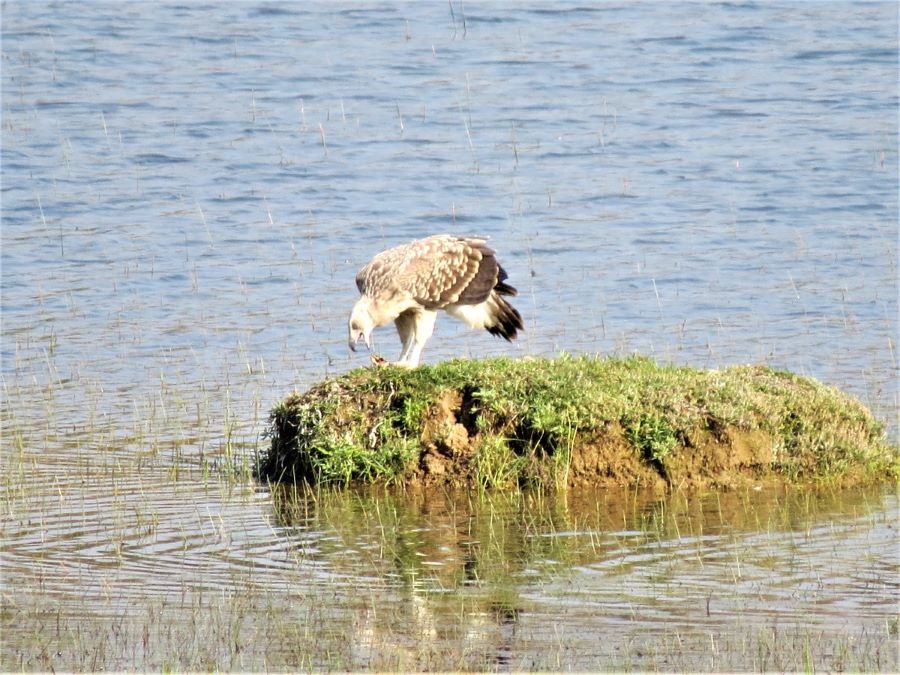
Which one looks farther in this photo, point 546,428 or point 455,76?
point 455,76

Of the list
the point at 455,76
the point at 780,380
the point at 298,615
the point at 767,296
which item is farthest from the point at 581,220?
the point at 298,615

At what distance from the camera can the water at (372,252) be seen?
7988 mm

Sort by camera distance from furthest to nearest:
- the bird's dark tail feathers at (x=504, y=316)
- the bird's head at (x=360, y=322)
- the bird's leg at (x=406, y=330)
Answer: the bird's dark tail feathers at (x=504, y=316) → the bird's leg at (x=406, y=330) → the bird's head at (x=360, y=322)

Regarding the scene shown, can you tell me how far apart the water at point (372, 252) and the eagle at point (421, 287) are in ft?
4.38

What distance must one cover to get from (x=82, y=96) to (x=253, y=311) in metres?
9.93

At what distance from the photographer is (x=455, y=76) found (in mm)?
26219

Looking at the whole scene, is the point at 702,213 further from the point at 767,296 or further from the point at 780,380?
the point at 780,380

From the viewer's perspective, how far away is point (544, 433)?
1035 cm

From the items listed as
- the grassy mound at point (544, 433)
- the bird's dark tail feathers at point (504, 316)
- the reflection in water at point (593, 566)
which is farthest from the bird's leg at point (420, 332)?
the reflection in water at point (593, 566)

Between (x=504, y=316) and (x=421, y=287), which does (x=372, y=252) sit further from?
(x=421, y=287)

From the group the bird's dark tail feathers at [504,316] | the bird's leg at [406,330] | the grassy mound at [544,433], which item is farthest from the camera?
the bird's dark tail feathers at [504,316]

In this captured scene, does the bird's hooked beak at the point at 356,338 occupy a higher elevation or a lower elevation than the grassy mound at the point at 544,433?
higher

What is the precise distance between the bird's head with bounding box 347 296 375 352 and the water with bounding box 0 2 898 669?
117cm

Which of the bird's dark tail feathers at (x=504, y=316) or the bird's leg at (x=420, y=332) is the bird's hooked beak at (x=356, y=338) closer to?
the bird's leg at (x=420, y=332)
